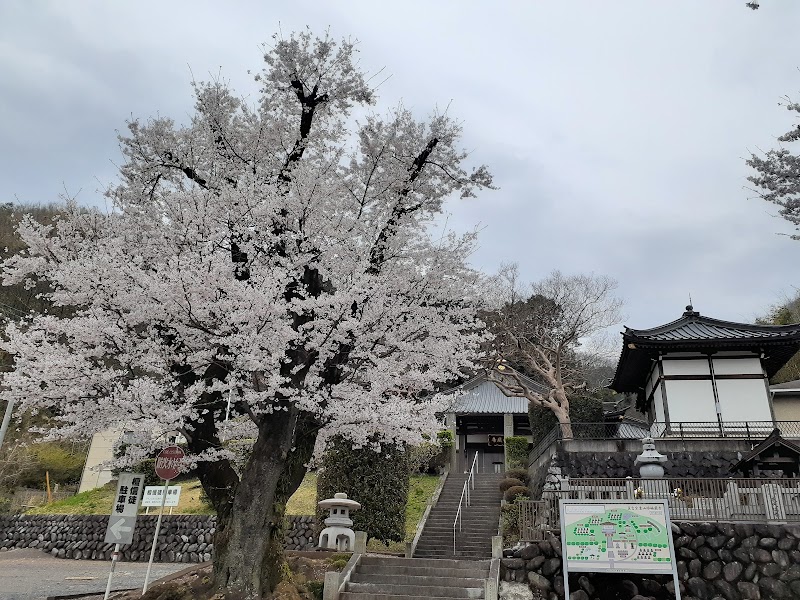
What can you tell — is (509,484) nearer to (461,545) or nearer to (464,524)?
(464,524)

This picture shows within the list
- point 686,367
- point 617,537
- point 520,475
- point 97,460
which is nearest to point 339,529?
point 617,537

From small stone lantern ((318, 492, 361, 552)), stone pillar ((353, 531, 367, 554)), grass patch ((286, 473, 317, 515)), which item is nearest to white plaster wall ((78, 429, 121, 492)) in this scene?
grass patch ((286, 473, 317, 515))

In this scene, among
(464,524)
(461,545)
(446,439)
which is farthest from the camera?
(446,439)

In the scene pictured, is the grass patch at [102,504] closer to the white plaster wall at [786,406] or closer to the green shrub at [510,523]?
the green shrub at [510,523]

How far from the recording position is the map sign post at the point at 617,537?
893cm

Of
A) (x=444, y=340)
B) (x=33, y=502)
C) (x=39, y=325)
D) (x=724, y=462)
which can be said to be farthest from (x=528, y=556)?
(x=33, y=502)

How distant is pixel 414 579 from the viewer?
33.7ft

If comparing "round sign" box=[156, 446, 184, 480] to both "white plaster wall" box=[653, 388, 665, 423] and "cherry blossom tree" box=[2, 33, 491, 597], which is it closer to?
"cherry blossom tree" box=[2, 33, 491, 597]

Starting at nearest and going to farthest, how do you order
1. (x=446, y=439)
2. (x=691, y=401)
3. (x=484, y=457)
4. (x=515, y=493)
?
(x=691, y=401) < (x=515, y=493) < (x=446, y=439) < (x=484, y=457)

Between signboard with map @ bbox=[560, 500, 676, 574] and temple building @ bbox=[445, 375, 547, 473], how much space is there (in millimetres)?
19463

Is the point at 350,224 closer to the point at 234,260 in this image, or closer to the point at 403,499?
the point at 234,260

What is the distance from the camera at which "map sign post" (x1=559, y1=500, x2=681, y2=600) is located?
352 inches

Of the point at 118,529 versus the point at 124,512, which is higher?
the point at 124,512

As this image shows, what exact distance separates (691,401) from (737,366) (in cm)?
196
